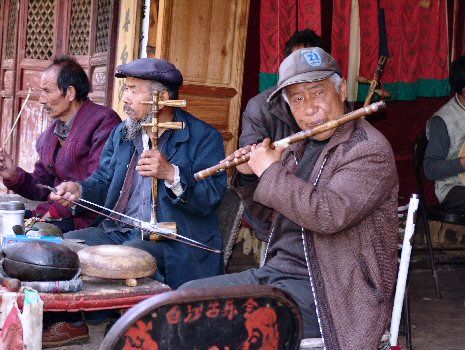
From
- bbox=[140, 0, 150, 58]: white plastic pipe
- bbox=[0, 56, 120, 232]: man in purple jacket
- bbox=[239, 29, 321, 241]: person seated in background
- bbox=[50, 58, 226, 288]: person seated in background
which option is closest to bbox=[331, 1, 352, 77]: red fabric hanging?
bbox=[239, 29, 321, 241]: person seated in background

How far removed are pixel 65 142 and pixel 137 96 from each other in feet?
3.11

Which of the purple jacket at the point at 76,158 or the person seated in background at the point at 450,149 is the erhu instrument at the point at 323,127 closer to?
the purple jacket at the point at 76,158

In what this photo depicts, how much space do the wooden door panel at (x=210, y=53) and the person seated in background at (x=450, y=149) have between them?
1377 millimetres

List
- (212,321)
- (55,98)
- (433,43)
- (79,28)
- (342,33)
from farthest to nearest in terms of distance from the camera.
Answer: (79,28), (433,43), (342,33), (55,98), (212,321)

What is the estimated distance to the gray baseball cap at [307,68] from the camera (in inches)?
104

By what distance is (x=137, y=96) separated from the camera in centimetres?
360

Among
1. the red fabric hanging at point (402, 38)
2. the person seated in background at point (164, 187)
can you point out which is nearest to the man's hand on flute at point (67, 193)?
the person seated in background at point (164, 187)

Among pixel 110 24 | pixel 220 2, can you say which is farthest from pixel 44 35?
pixel 220 2

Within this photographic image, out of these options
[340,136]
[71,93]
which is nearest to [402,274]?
[340,136]

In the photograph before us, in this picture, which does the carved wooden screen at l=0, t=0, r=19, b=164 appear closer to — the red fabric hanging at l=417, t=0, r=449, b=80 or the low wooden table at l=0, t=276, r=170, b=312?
the red fabric hanging at l=417, t=0, r=449, b=80

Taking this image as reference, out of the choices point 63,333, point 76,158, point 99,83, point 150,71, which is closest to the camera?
point 150,71

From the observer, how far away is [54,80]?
4512 millimetres

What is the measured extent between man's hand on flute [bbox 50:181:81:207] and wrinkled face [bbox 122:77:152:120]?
43cm

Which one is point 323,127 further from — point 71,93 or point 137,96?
point 71,93
